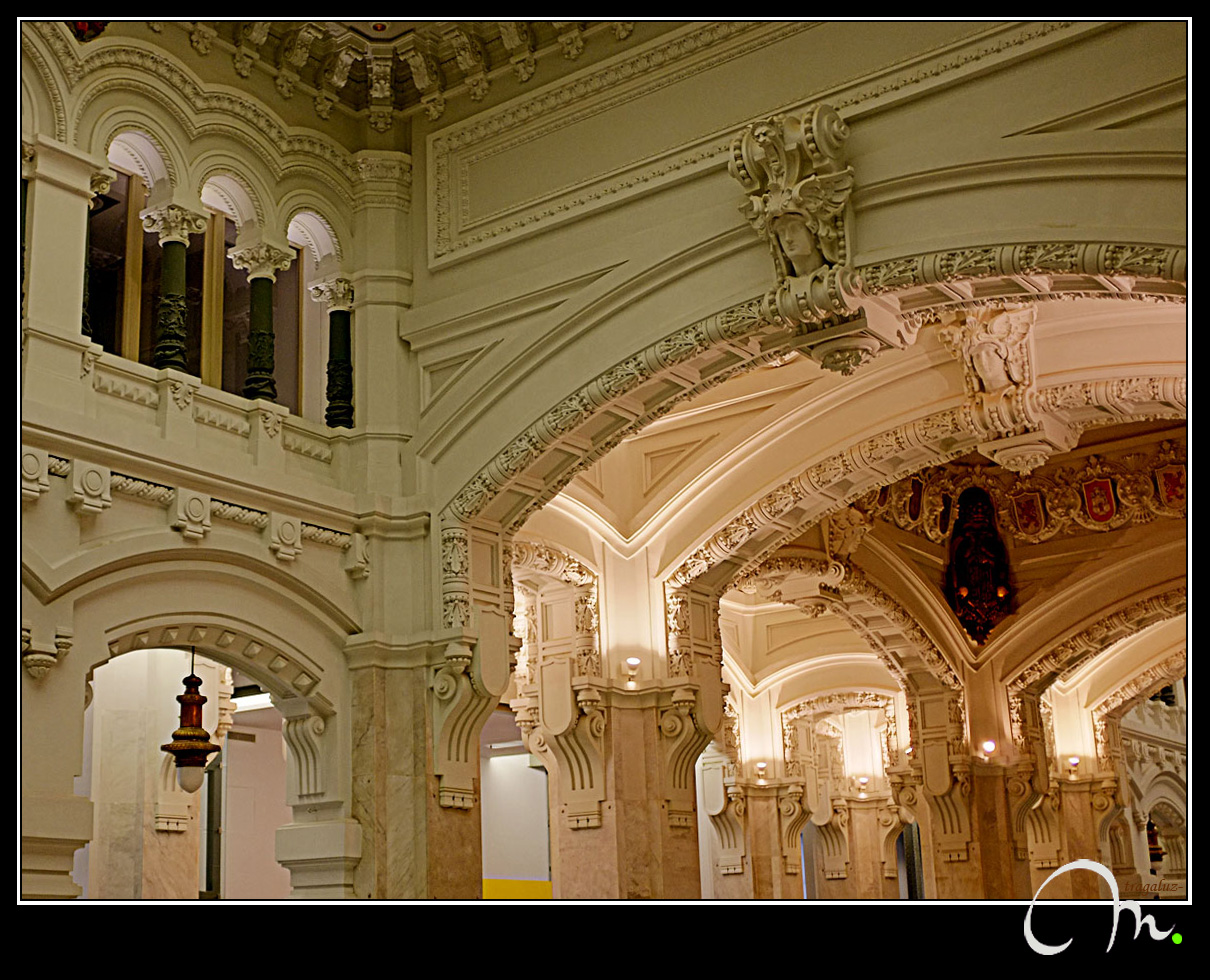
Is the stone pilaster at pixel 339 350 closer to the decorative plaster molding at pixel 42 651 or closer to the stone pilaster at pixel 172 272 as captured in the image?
the stone pilaster at pixel 172 272

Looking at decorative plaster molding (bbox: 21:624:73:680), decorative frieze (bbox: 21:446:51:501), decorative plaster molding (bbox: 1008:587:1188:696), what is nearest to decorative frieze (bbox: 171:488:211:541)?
decorative frieze (bbox: 21:446:51:501)

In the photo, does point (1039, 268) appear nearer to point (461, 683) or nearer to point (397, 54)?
point (461, 683)

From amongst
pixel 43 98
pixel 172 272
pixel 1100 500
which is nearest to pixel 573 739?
pixel 172 272

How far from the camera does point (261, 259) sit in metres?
9.66

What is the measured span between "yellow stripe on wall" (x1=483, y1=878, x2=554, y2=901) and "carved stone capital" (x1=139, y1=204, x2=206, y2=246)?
39.3 ft

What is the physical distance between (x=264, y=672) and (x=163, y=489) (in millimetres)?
1253

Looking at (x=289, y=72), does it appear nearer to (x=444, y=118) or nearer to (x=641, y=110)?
(x=444, y=118)

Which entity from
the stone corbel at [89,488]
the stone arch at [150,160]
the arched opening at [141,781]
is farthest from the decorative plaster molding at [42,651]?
the arched opening at [141,781]

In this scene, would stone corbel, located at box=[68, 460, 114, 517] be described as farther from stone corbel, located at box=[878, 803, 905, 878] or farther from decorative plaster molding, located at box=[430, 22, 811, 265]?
stone corbel, located at box=[878, 803, 905, 878]

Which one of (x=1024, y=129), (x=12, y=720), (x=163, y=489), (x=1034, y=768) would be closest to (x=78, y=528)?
(x=163, y=489)

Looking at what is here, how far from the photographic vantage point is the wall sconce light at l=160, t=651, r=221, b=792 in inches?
376

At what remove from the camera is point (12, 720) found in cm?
677

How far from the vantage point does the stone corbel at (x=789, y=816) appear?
18969 mm

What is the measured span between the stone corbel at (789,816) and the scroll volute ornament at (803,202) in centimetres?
1161
